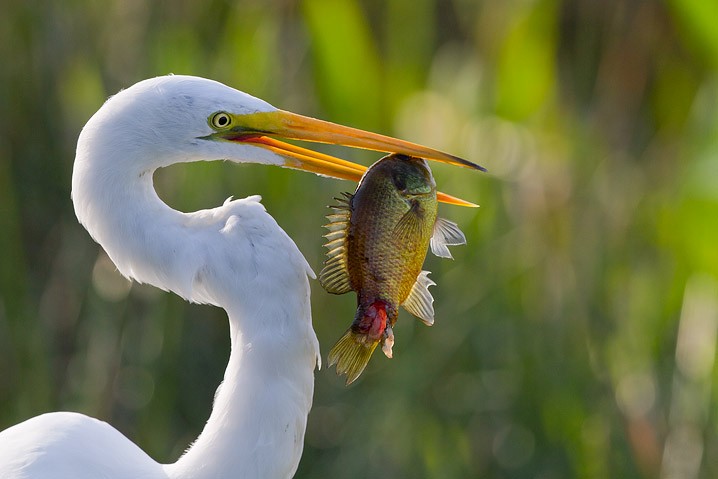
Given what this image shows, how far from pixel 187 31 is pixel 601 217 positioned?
130 cm

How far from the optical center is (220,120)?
138 cm

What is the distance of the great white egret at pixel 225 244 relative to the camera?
1.34 metres

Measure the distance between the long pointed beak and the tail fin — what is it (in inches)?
9.2

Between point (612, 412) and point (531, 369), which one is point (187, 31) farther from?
point (612, 412)

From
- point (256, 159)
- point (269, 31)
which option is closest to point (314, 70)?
point (269, 31)

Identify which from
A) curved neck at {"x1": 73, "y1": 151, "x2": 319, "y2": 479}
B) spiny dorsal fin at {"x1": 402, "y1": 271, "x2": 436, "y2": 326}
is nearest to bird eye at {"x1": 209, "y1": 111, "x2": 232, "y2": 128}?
curved neck at {"x1": 73, "y1": 151, "x2": 319, "y2": 479}

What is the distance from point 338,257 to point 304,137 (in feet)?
0.53

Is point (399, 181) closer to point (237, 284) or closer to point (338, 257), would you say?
point (338, 257)

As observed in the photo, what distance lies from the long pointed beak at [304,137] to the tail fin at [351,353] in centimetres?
23

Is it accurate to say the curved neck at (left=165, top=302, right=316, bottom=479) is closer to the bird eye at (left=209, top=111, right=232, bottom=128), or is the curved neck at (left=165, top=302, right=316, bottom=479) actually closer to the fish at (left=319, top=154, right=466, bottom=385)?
the fish at (left=319, top=154, right=466, bottom=385)

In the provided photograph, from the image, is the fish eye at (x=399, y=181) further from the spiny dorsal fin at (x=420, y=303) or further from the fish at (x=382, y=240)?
the spiny dorsal fin at (x=420, y=303)

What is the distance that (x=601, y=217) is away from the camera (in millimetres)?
3047

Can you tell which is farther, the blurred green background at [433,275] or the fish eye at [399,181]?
the blurred green background at [433,275]

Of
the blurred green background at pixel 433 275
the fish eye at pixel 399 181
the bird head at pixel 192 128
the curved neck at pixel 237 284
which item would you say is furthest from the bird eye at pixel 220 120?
the blurred green background at pixel 433 275
